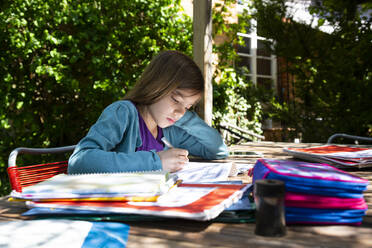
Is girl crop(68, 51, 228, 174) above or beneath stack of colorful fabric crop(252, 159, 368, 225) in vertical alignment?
above

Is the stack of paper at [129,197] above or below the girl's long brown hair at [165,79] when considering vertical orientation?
below

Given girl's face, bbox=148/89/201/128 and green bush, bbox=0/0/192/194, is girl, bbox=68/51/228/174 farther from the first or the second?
green bush, bbox=0/0/192/194

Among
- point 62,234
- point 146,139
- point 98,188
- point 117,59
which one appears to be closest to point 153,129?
point 146,139

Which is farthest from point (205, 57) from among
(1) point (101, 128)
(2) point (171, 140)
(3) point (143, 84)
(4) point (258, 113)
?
(4) point (258, 113)

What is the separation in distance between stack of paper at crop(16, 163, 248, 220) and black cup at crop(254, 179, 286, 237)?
10 cm

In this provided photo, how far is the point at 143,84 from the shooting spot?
179cm

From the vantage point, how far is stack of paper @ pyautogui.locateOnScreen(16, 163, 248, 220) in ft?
2.37

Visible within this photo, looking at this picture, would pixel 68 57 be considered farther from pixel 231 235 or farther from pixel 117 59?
pixel 231 235

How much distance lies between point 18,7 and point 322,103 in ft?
12.3

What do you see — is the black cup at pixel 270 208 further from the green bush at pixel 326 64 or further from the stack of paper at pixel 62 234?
the green bush at pixel 326 64

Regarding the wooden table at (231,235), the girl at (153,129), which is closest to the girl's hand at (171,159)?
the girl at (153,129)

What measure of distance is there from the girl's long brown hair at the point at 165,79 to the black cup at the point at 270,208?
1.14 metres

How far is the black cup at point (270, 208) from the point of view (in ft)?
2.06

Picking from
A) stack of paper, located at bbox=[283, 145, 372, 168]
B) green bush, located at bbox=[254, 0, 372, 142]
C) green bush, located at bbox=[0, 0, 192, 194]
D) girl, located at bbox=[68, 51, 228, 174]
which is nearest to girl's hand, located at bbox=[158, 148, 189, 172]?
girl, located at bbox=[68, 51, 228, 174]
